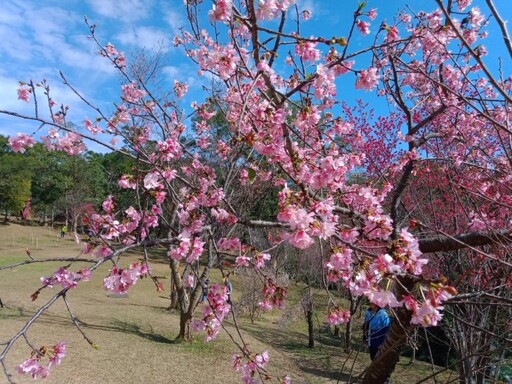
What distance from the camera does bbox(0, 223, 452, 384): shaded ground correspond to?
6496 millimetres

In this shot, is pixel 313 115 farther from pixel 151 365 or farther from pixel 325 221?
pixel 151 365

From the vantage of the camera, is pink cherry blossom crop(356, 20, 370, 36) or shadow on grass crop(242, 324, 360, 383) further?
shadow on grass crop(242, 324, 360, 383)

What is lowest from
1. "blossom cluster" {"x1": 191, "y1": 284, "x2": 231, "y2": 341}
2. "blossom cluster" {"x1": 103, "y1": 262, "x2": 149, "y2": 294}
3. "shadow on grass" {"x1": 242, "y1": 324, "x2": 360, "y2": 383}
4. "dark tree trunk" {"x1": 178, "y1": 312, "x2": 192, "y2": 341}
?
"shadow on grass" {"x1": 242, "y1": 324, "x2": 360, "y2": 383}

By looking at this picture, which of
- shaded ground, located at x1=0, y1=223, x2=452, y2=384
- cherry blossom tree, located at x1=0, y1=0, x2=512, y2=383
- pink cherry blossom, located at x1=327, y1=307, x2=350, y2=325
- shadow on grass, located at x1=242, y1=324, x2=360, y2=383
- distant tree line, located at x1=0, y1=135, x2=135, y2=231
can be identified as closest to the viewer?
cherry blossom tree, located at x1=0, y1=0, x2=512, y2=383

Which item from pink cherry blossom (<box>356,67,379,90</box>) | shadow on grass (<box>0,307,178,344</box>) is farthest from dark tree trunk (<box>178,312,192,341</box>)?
pink cherry blossom (<box>356,67,379,90</box>)

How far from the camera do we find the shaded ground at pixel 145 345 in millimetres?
A: 6496

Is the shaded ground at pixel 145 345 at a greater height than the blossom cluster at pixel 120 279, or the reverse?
the blossom cluster at pixel 120 279

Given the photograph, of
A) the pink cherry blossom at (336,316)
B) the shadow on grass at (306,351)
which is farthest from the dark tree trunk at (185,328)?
the pink cherry blossom at (336,316)

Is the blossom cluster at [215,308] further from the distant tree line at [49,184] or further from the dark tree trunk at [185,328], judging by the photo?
the distant tree line at [49,184]

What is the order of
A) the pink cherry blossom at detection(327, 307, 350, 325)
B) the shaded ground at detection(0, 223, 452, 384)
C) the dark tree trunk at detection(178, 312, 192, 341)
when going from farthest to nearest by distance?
the dark tree trunk at detection(178, 312, 192, 341)
the shaded ground at detection(0, 223, 452, 384)
the pink cherry blossom at detection(327, 307, 350, 325)

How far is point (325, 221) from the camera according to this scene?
1734 mm

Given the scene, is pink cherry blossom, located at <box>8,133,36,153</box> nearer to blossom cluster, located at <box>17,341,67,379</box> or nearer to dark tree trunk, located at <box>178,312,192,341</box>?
blossom cluster, located at <box>17,341,67,379</box>

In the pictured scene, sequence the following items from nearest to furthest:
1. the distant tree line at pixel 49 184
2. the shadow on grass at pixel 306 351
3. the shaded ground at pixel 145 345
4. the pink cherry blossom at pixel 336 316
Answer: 1. the pink cherry blossom at pixel 336 316
2. the shaded ground at pixel 145 345
3. the shadow on grass at pixel 306 351
4. the distant tree line at pixel 49 184

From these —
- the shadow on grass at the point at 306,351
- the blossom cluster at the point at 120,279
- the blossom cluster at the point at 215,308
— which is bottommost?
the shadow on grass at the point at 306,351
